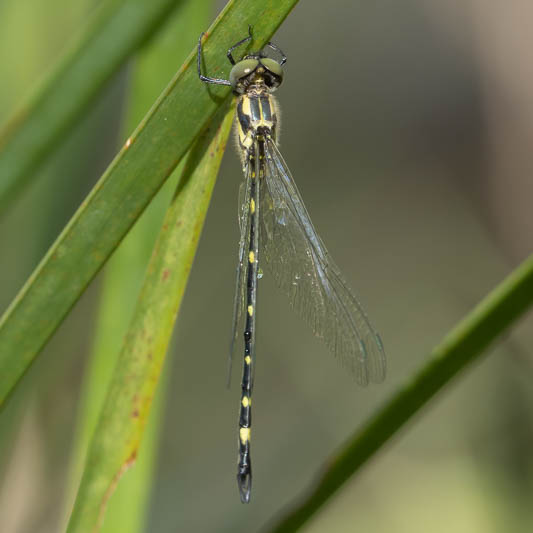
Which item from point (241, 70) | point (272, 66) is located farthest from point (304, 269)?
point (241, 70)

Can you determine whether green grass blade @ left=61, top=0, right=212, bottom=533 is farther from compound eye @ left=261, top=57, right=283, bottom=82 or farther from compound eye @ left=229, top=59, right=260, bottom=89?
compound eye @ left=261, top=57, right=283, bottom=82

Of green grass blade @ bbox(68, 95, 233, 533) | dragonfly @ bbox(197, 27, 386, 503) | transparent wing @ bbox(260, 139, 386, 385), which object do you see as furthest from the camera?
transparent wing @ bbox(260, 139, 386, 385)

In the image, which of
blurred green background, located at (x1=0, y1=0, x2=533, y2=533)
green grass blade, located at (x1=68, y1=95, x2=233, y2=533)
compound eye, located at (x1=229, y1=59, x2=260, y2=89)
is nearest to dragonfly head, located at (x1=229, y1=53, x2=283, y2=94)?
compound eye, located at (x1=229, y1=59, x2=260, y2=89)

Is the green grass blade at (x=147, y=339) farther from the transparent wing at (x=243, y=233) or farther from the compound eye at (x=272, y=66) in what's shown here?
the transparent wing at (x=243, y=233)

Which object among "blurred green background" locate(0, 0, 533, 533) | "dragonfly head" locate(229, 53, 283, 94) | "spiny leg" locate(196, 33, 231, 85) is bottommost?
"blurred green background" locate(0, 0, 533, 533)

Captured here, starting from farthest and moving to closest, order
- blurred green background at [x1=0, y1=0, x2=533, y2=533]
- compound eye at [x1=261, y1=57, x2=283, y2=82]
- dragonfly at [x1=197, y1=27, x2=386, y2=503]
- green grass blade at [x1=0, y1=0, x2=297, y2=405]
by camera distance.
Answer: blurred green background at [x1=0, y1=0, x2=533, y2=533], dragonfly at [x1=197, y1=27, x2=386, y2=503], compound eye at [x1=261, y1=57, x2=283, y2=82], green grass blade at [x1=0, y1=0, x2=297, y2=405]

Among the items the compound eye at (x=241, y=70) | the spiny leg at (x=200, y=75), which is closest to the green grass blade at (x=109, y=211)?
the spiny leg at (x=200, y=75)

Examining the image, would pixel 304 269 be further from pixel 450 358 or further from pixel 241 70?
pixel 450 358
